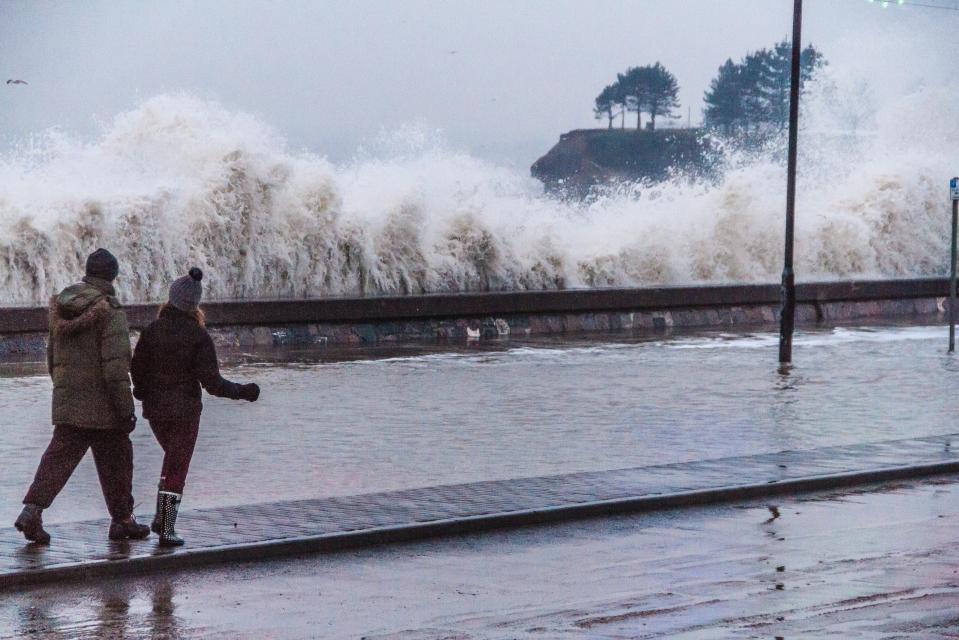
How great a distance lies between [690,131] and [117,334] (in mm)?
191133

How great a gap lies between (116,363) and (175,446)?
1.79 ft

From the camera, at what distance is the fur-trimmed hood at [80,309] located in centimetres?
923

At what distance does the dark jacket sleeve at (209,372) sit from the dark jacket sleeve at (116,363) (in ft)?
1.21

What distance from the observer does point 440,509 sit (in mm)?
10344

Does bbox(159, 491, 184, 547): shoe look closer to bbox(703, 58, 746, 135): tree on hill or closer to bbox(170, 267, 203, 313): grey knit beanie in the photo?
bbox(170, 267, 203, 313): grey knit beanie

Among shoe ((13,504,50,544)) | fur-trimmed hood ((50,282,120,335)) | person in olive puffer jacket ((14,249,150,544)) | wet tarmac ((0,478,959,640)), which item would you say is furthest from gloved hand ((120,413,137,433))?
wet tarmac ((0,478,959,640))

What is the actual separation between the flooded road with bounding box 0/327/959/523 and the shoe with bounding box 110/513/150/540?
39.3 inches

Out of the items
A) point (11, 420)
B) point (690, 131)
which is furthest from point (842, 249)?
point (690, 131)

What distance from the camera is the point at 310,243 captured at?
32219 millimetres

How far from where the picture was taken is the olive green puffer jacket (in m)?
9.23

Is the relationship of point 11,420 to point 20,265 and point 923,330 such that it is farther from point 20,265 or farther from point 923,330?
point 923,330

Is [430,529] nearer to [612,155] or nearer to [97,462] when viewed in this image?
[97,462]

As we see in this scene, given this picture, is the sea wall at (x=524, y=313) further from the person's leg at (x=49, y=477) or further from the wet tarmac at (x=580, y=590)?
the wet tarmac at (x=580, y=590)

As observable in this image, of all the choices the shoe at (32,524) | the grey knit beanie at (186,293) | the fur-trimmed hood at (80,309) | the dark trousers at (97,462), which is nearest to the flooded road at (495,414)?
the dark trousers at (97,462)
